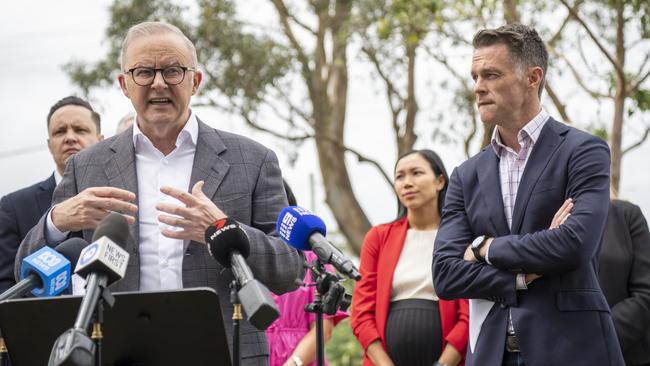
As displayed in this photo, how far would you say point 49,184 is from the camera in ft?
21.6

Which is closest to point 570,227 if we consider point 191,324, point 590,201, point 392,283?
point 590,201

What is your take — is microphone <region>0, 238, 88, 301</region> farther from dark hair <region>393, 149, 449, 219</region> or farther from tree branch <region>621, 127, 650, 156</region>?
tree branch <region>621, 127, 650, 156</region>

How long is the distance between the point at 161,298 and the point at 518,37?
7.55 ft

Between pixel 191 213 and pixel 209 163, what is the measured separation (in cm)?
56

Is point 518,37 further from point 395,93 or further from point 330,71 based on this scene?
point 330,71

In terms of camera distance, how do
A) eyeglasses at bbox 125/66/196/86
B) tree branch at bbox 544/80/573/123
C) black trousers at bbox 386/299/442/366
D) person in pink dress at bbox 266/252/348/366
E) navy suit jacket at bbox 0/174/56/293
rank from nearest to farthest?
1. eyeglasses at bbox 125/66/196/86
2. navy suit jacket at bbox 0/174/56/293
3. black trousers at bbox 386/299/442/366
4. person in pink dress at bbox 266/252/348/366
5. tree branch at bbox 544/80/573/123

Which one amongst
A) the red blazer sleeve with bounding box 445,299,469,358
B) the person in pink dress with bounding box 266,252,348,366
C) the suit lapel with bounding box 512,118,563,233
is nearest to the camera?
the suit lapel with bounding box 512,118,563,233

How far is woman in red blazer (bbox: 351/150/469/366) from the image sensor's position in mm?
6414

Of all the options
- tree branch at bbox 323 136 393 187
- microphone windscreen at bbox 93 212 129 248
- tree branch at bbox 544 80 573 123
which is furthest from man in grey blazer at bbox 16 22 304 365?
tree branch at bbox 323 136 393 187

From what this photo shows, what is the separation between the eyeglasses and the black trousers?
2.68 m

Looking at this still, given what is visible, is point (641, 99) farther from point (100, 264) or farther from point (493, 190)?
point (100, 264)

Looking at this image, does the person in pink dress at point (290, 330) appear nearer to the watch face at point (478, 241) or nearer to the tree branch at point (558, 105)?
the watch face at point (478, 241)

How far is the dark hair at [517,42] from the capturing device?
16.4 ft

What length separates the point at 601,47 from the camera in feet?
34.2
